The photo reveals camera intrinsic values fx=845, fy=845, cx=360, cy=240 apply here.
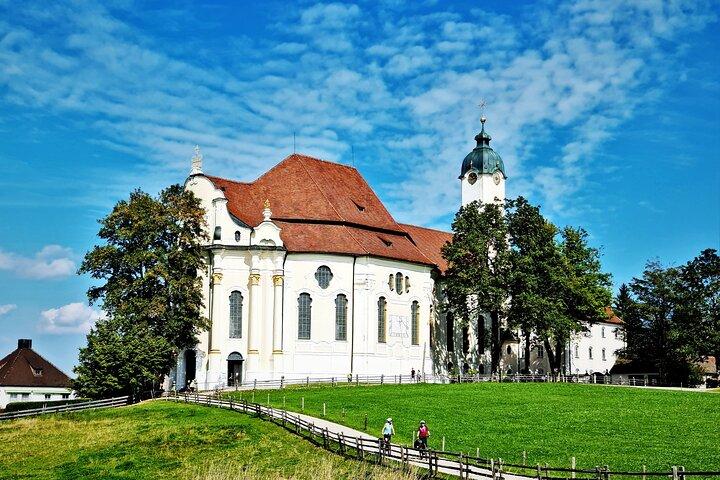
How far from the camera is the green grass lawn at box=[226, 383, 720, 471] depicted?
33.1m

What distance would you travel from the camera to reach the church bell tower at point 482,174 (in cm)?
8394

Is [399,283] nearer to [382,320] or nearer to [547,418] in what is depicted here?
[382,320]

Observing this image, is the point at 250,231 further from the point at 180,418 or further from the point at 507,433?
the point at 507,433

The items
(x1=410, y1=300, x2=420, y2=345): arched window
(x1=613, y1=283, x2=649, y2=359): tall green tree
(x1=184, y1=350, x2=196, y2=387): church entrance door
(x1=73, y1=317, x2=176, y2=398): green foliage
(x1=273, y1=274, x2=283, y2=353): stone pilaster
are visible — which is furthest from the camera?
(x1=613, y1=283, x2=649, y2=359): tall green tree

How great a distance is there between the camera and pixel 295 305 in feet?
209

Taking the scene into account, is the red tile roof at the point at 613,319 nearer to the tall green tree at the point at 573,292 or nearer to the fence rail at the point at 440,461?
the tall green tree at the point at 573,292

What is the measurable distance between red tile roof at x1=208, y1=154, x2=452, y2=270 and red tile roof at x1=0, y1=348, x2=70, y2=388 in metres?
29.0

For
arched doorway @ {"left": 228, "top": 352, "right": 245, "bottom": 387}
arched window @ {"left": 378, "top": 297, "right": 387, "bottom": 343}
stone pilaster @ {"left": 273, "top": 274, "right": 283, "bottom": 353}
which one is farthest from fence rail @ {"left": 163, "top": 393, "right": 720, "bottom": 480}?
arched window @ {"left": 378, "top": 297, "right": 387, "bottom": 343}

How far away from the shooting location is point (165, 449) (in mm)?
37094

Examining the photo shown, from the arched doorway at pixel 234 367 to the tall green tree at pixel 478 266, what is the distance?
17410 mm

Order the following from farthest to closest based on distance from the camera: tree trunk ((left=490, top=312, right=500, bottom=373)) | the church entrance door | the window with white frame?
1. the window with white frame
2. tree trunk ((left=490, top=312, right=500, bottom=373))
3. the church entrance door

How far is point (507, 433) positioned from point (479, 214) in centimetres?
3177

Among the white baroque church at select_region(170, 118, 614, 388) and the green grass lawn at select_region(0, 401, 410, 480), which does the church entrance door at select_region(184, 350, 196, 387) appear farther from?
the green grass lawn at select_region(0, 401, 410, 480)

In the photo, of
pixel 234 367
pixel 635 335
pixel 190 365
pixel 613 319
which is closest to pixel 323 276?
pixel 234 367
